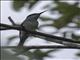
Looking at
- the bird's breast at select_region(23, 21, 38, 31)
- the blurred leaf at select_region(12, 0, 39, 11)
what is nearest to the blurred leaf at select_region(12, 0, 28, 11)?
the blurred leaf at select_region(12, 0, 39, 11)

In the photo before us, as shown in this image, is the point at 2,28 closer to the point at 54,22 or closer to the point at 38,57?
the point at 38,57

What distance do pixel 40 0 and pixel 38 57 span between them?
14.4 inches

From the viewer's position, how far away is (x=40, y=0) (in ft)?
4.24

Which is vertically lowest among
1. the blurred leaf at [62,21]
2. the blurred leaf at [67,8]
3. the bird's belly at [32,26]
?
the bird's belly at [32,26]

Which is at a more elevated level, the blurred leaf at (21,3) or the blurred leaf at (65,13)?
the blurred leaf at (21,3)

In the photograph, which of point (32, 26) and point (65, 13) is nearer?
point (32, 26)

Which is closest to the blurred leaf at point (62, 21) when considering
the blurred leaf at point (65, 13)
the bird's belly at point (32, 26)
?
the blurred leaf at point (65, 13)

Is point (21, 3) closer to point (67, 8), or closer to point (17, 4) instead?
point (17, 4)

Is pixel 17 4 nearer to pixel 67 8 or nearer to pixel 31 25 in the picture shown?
pixel 31 25

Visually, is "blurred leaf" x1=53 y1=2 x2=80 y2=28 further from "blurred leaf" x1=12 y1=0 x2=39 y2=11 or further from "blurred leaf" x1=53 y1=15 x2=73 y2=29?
"blurred leaf" x1=12 y1=0 x2=39 y2=11

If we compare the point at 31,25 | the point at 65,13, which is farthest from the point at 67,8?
the point at 31,25

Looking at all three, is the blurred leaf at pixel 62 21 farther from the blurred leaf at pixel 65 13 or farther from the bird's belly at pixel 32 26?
the bird's belly at pixel 32 26

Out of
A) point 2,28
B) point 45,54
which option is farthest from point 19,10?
point 2,28

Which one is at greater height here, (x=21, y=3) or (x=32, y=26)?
(x=21, y=3)
